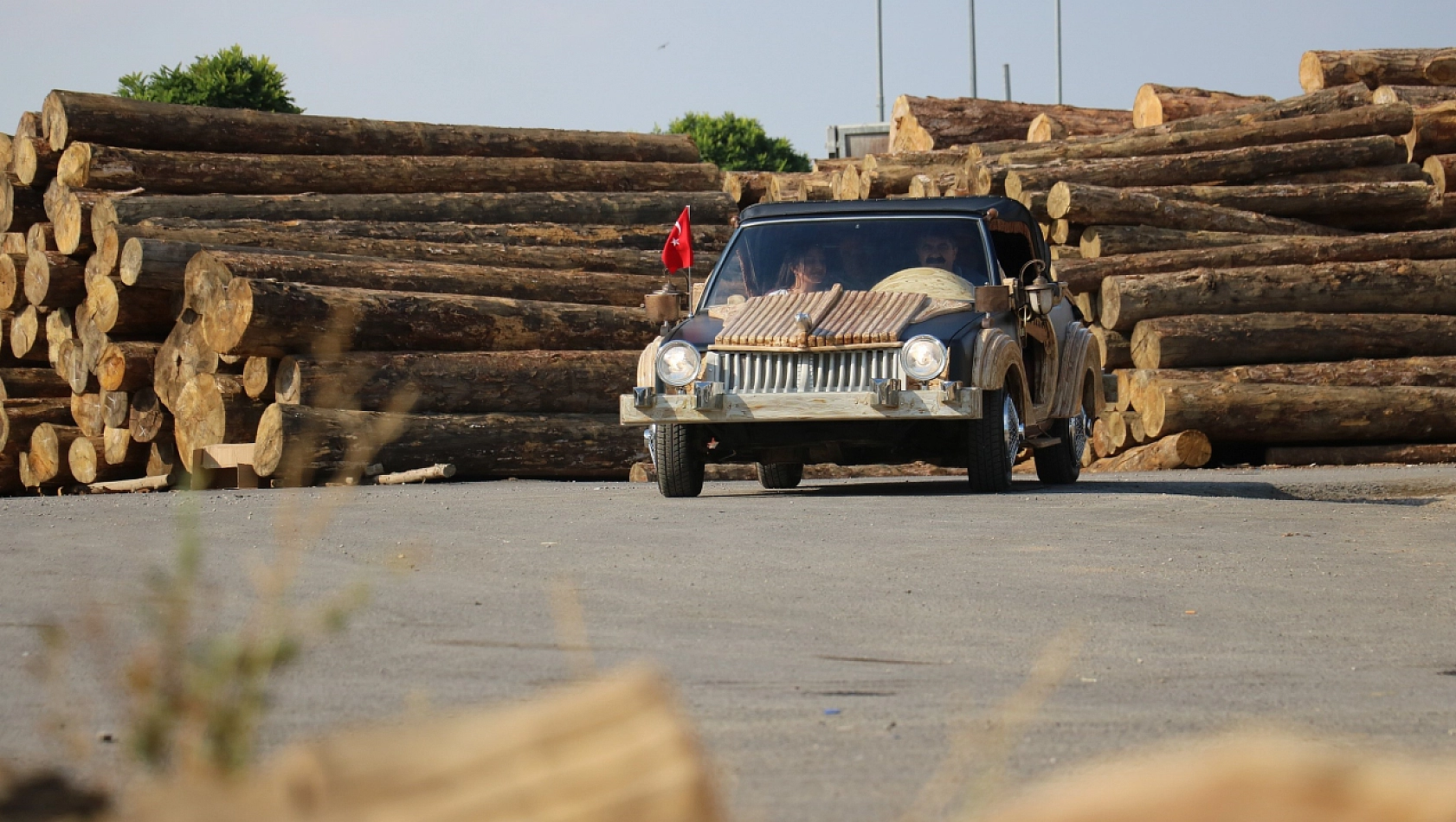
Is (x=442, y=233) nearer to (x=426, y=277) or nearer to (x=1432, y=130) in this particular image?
(x=426, y=277)

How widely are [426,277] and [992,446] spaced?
21.9ft

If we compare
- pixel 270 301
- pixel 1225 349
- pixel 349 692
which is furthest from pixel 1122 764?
pixel 1225 349

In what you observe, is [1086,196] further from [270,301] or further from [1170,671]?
[1170,671]

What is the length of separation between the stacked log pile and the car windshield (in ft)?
8.65

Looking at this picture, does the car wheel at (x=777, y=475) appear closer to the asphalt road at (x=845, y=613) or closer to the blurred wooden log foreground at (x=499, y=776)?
the asphalt road at (x=845, y=613)

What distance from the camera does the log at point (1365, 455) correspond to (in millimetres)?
16016

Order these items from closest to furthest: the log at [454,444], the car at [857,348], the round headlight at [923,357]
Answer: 1. the round headlight at [923,357]
2. the car at [857,348]
3. the log at [454,444]

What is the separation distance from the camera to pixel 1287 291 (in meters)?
16.6

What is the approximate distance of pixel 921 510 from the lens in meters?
8.66

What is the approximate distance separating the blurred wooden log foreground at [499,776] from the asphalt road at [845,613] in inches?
43.6

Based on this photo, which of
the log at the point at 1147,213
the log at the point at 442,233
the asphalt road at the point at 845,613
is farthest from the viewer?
the log at the point at 1147,213

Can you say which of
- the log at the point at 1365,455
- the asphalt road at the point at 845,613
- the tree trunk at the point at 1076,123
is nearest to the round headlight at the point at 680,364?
the asphalt road at the point at 845,613

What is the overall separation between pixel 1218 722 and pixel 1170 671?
757mm

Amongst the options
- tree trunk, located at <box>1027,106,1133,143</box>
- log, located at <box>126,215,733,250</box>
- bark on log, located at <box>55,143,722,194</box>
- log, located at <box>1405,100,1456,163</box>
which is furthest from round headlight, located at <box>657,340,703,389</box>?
tree trunk, located at <box>1027,106,1133,143</box>
